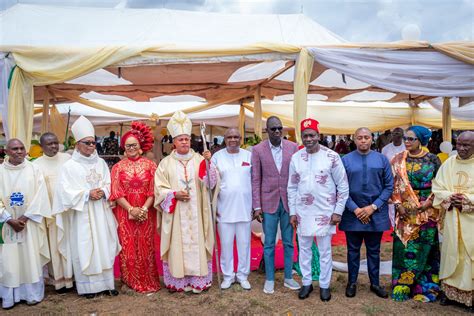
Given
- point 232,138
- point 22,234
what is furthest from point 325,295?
point 22,234

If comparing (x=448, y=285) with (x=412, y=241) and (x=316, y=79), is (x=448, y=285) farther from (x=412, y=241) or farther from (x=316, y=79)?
(x=316, y=79)

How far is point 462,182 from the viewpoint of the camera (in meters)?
3.92

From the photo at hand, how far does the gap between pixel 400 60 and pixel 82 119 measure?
13.3ft

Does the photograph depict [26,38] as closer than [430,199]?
No

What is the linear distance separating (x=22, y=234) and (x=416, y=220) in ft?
13.6

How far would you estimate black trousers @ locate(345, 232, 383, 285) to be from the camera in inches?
167

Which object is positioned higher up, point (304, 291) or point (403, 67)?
point (403, 67)

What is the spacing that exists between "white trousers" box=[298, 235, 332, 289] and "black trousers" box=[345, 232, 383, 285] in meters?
0.24

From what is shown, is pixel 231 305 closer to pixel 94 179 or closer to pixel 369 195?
pixel 369 195

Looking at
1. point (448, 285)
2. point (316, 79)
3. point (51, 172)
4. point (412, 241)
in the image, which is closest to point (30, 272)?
point (51, 172)

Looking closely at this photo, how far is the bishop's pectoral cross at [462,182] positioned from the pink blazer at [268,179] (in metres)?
1.71

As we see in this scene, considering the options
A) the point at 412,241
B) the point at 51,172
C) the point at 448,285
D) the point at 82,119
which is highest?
the point at 82,119

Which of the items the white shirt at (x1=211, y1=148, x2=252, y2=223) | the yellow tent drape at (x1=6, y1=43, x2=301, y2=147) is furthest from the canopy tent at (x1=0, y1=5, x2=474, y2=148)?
the white shirt at (x1=211, y1=148, x2=252, y2=223)

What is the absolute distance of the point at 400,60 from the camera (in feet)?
17.1
